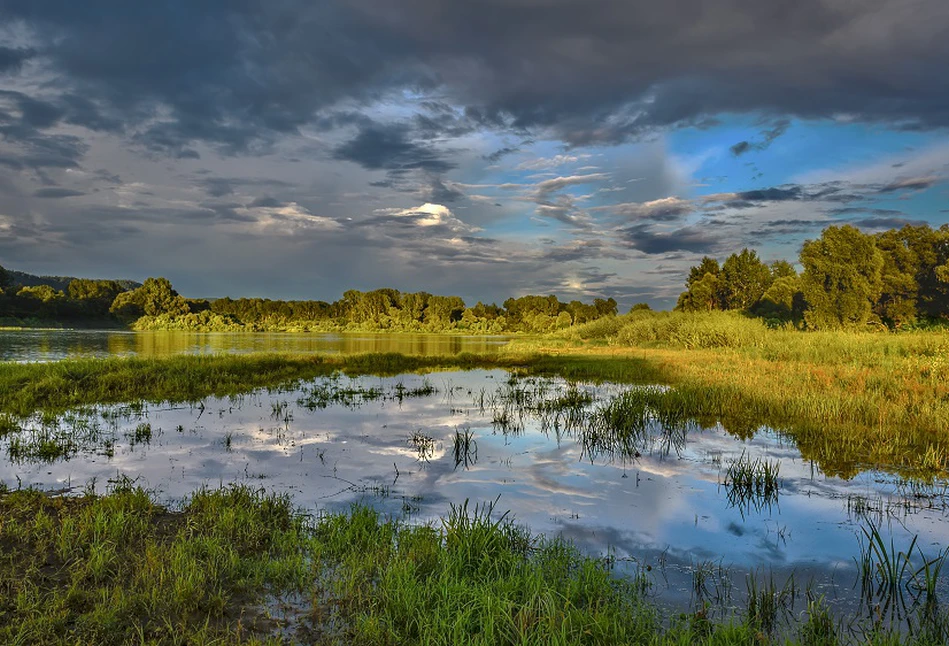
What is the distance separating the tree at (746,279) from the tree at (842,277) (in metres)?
32.0

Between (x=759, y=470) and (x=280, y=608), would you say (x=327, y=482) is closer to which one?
→ (x=280, y=608)

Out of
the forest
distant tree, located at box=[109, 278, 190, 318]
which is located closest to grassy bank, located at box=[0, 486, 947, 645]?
the forest

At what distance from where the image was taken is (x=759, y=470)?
32.6ft

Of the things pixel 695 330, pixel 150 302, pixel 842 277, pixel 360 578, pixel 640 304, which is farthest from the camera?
pixel 150 302

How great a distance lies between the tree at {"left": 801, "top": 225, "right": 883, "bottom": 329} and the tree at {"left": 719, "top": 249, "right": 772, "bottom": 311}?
32.0 metres

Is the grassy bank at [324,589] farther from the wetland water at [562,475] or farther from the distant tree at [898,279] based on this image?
the distant tree at [898,279]

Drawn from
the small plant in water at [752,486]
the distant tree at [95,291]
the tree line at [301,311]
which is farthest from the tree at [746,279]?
the distant tree at [95,291]

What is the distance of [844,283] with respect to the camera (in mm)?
52438

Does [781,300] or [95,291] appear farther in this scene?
[95,291]

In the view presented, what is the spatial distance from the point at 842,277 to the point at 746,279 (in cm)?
3429

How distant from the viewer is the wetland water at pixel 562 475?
695cm

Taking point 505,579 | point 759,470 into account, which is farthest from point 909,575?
point 505,579

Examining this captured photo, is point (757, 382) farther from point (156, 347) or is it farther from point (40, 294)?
point (40, 294)

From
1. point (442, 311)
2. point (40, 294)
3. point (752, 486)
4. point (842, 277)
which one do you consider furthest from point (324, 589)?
point (40, 294)
